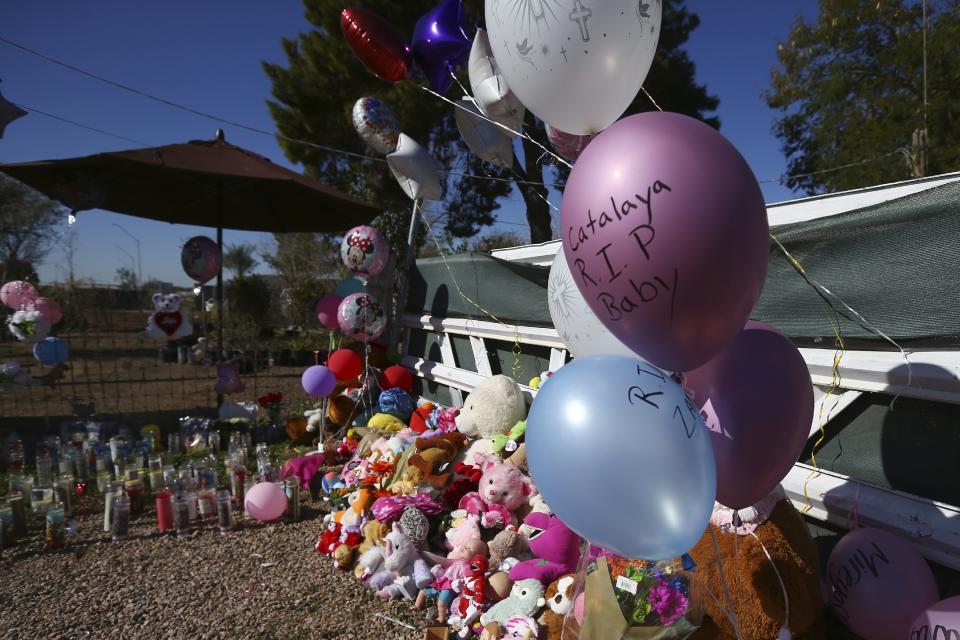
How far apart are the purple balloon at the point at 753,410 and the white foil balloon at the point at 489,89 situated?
2.65 meters

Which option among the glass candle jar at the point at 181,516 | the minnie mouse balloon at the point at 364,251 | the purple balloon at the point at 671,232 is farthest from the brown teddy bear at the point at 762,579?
the minnie mouse balloon at the point at 364,251

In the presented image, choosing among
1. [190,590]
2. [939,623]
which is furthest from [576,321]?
[190,590]

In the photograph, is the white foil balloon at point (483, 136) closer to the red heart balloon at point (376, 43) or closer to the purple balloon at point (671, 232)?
the red heart balloon at point (376, 43)

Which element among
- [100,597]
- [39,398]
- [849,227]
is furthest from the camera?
[39,398]

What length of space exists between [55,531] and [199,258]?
336 cm

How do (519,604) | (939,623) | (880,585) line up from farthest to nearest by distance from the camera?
1. (519,604)
2. (880,585)
3. (939,623)

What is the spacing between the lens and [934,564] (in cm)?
208

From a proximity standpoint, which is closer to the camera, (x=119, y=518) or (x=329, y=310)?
(x=119, y=518)

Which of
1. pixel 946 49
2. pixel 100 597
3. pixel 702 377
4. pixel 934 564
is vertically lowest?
pixel 100 597

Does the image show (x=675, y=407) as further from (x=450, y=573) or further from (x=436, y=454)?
(x=436, y=454)

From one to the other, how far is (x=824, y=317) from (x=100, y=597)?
13.2 feet

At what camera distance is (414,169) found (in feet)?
17.3

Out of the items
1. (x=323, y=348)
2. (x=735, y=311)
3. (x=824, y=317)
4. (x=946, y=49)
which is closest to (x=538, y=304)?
(x=824, y=317)

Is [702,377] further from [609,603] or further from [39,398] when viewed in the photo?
[39,398]
